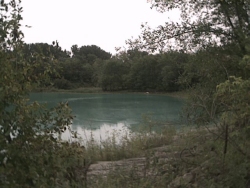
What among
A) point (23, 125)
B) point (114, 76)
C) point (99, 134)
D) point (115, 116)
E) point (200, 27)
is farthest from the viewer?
point (114, 76)

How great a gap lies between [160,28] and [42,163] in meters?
7.23

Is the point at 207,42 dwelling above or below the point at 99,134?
above

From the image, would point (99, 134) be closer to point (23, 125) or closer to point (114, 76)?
point (23, 125)

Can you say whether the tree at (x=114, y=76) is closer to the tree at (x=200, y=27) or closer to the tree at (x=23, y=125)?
the tree at (x=200, y=27)

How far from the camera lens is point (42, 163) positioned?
2561mm

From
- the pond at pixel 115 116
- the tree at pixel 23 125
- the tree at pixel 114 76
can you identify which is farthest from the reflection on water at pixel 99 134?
the tree at pixel 114 76

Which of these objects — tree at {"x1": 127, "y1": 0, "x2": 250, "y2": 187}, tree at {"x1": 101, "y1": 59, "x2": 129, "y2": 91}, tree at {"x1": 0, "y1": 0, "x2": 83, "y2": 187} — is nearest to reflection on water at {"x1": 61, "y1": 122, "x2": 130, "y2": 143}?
tree at {"x1": 127, "y1": 0, "x2": 250, "y2": 187}

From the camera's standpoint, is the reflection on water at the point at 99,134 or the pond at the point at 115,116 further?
the pond at the point at 115,116

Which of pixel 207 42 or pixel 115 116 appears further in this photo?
pixel 115 116

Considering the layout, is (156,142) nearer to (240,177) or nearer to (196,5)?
(196,5)

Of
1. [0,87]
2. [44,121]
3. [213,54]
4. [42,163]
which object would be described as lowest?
[42,163]

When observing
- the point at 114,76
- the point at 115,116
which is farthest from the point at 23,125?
the point at 114,76

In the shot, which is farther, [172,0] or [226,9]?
[172,0]

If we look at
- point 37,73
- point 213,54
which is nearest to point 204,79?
point 213,54
